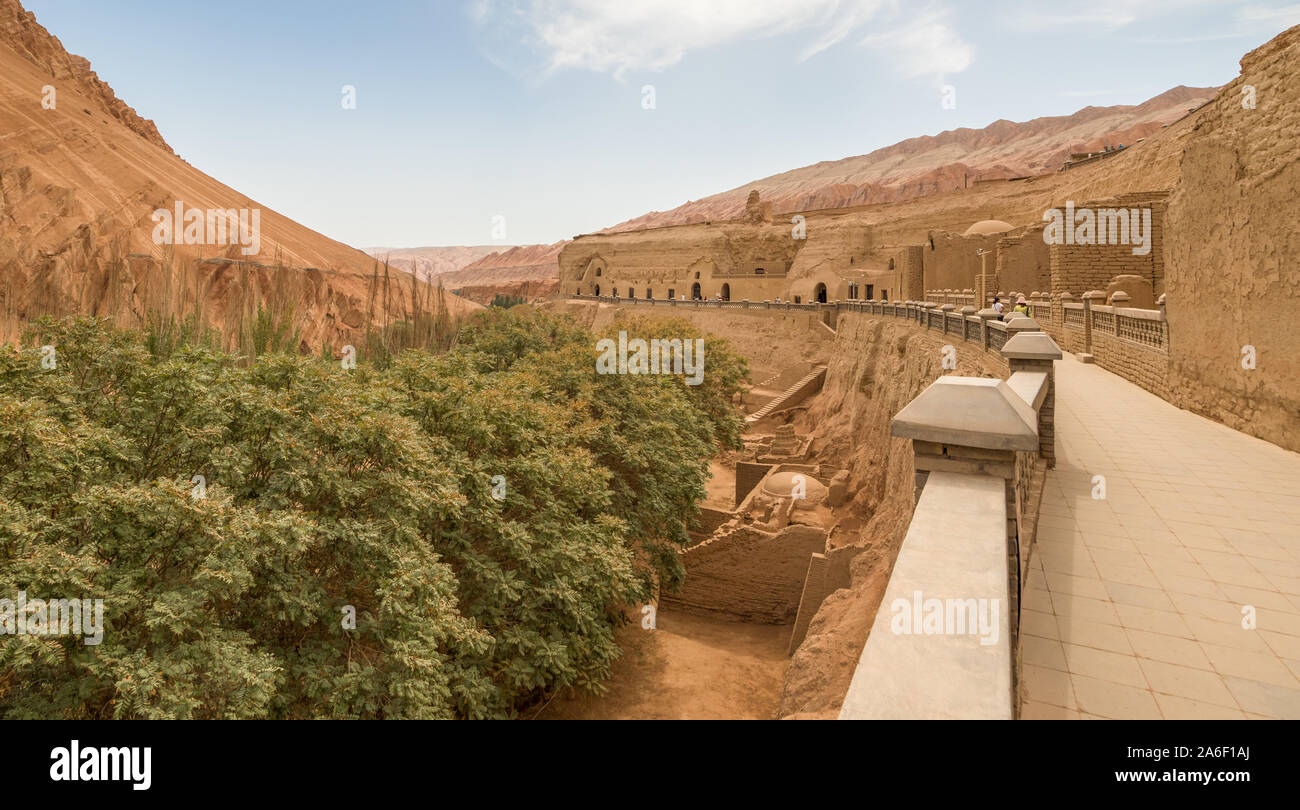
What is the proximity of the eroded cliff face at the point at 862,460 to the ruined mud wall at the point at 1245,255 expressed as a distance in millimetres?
2659

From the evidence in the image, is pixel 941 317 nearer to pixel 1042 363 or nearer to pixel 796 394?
pixel 1042 363

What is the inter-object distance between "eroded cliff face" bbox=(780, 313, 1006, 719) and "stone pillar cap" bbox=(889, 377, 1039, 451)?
424 cm

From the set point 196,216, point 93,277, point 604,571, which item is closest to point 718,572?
point 604,571

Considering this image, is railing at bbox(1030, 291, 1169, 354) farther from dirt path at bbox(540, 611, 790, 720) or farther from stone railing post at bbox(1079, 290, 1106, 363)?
dirt path at bbox(540, 611, 790, 720)

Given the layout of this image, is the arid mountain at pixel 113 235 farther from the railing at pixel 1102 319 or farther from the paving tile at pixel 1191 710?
the railing at pixel 1102 319

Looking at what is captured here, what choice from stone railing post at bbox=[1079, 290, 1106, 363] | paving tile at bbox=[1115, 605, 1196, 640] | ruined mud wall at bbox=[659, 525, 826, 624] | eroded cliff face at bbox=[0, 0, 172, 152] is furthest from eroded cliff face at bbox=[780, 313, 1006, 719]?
eroded cliff face at bbox=[0, 0, 172, 152]

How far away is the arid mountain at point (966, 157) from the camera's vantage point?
75.4 m

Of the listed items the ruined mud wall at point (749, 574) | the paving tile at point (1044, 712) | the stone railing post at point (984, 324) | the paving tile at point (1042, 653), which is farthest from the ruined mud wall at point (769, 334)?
the paving tile at point (1044, 712)

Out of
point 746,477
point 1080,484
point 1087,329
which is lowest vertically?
point 746,477

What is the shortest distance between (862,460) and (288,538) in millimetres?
16027

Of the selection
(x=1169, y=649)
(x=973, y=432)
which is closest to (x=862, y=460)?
(x=1169, y=649)

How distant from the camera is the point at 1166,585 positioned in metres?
4.56

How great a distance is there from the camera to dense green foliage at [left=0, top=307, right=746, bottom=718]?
5.43 meters

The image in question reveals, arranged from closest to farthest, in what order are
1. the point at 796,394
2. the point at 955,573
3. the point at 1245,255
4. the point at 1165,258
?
1. the point at 955,573
2. the point at 1245,255
3. the point at 1165,258
4. the point at 796,394
